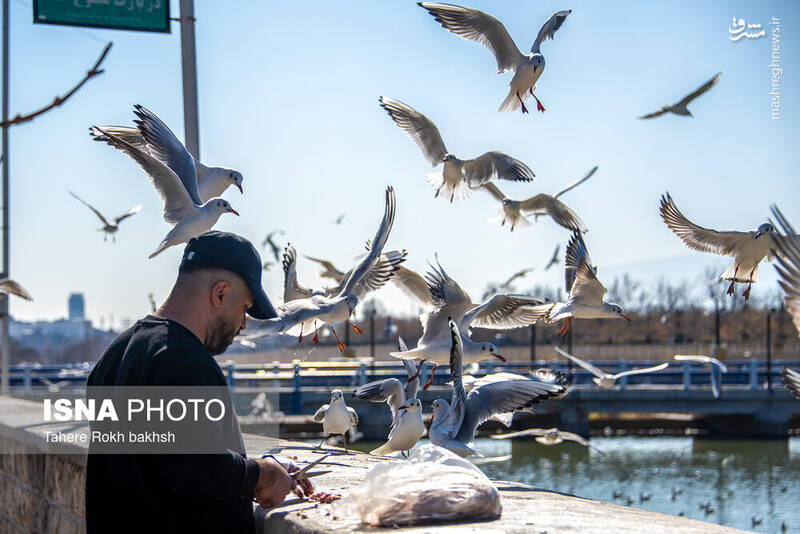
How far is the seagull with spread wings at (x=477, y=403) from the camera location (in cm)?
464

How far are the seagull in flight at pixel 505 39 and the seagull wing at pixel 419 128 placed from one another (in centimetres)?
170

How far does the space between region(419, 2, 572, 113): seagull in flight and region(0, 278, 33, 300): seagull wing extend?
6050 mm

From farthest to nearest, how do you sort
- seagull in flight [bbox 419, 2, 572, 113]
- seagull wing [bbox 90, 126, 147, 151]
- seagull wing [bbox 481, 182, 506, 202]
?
seagull wing [bbox 481, 182, 506, 202], seagull in flight [bbox 419, 2, 572, 113], seagull wing [bbox 90, 126, 147, 151]

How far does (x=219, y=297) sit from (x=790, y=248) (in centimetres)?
220

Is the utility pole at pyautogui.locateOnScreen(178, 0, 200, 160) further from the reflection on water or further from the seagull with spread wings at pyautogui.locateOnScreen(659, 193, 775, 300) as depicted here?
the reflection on water

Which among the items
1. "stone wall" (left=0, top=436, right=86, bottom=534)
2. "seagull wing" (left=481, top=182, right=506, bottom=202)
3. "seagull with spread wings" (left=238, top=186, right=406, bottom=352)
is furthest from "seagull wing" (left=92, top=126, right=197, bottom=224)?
"seagull wing" (left=481, top=182, right=506, bottom=202)

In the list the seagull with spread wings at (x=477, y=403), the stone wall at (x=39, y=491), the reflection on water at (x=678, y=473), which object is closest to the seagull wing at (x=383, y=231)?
the seagull with spread wings at (x=477, y=403)

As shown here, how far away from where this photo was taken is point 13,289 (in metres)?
10.3

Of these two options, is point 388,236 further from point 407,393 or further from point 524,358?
point 524,358

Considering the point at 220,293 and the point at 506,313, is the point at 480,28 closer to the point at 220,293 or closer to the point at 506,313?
the point at 506,313

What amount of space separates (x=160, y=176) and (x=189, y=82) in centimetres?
70

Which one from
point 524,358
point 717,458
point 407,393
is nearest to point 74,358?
point 524,358

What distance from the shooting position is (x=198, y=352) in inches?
101

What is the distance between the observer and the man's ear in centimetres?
272
